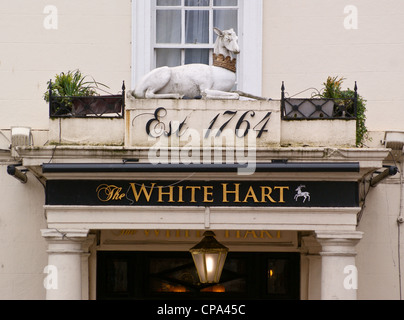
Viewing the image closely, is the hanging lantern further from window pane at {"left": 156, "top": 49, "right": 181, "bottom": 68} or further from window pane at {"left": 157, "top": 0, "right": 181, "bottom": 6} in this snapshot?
window pane at {"left": 157, "top": 0, "right": 181, "bottom": 6}

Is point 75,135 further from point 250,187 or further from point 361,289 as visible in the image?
point 361,289

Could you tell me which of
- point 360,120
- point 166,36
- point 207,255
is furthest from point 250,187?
point 166,36

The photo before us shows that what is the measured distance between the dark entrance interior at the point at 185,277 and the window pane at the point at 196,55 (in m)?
3.42

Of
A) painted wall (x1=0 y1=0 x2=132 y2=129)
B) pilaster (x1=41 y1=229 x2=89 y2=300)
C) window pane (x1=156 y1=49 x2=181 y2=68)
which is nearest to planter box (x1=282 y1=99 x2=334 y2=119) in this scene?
window pane (x1=156 y1=49 x2=181 y2=68)

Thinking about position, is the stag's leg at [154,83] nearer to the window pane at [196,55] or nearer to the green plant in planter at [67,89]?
the green plant in planter at [67,89]

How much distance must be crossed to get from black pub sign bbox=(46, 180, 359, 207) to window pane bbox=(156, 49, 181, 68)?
9.73ft

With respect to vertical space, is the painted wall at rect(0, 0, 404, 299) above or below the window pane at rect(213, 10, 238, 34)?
below

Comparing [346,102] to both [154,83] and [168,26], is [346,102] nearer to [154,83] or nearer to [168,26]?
[154,83]

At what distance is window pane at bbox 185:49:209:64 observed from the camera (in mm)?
15164

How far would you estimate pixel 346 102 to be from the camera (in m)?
13.3

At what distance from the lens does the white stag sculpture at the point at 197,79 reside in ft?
43.9

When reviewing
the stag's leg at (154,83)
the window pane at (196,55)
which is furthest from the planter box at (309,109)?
the window pane at (196,55)
